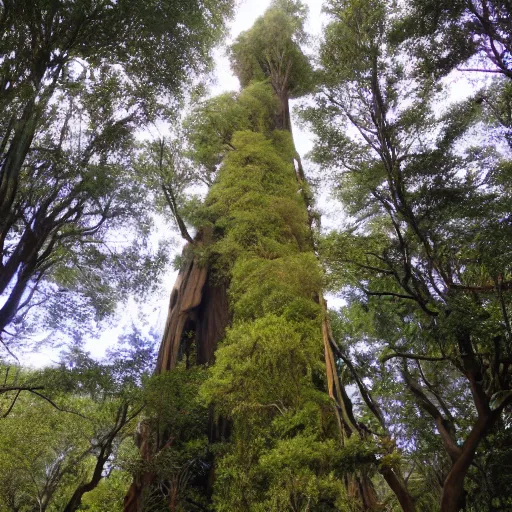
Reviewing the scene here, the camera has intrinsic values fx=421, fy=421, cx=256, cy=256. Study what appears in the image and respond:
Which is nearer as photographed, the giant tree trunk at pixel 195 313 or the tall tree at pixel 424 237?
the tall tree at pixel 424 237

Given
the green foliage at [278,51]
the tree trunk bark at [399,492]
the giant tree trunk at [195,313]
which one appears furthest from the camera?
the green foliage at [278,51]

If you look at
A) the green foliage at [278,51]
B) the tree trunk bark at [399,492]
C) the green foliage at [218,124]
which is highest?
the green foliage at [278,51]

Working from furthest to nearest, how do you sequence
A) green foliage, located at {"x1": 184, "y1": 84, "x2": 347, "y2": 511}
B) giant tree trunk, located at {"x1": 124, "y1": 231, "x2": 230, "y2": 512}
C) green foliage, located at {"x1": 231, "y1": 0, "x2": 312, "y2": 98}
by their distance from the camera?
1. green foliage, located at {"x1": 231, "y1": 0, "x2": 312, "y2": 98}
2. giant tree trunk, located at {"x1": 124, "y1": 231, "x2": 230, "y2": 512}
3. green foliage, located at {"x1": 184, "y1": 84, "x2": 347, "y2": 511}

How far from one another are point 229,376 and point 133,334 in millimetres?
3595

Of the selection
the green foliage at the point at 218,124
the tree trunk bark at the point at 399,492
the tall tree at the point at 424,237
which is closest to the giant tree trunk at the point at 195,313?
the green foliage at the point at 218,124

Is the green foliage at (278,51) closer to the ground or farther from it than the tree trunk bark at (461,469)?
farther from it

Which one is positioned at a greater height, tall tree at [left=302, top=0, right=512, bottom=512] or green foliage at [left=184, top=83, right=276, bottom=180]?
green foliage at [left=184, top=83, right=276, bottom=180]

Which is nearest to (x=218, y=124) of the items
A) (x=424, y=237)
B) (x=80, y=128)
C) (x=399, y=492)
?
(x=80, y=128)

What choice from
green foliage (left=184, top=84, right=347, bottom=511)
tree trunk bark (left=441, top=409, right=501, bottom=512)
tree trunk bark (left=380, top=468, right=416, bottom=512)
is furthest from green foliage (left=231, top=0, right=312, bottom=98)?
tree trunk bark (left=380, top=468, right=416, bottom=512)

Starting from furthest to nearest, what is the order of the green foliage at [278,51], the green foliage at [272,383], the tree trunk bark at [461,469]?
the green foliage at [278,51]
the green foliage at [272,383]
the tree trunk bark at [461,469]

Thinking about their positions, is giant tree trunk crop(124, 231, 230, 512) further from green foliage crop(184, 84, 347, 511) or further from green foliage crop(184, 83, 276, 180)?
green foliage crop(184, 83, 276, 180)

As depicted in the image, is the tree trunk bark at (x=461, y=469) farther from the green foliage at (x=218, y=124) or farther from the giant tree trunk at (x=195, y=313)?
the green foliage at (x=218, y=124)

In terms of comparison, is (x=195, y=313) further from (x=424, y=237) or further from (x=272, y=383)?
(x=424, y=237)

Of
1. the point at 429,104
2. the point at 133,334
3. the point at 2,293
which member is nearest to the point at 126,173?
the point at 2,293
